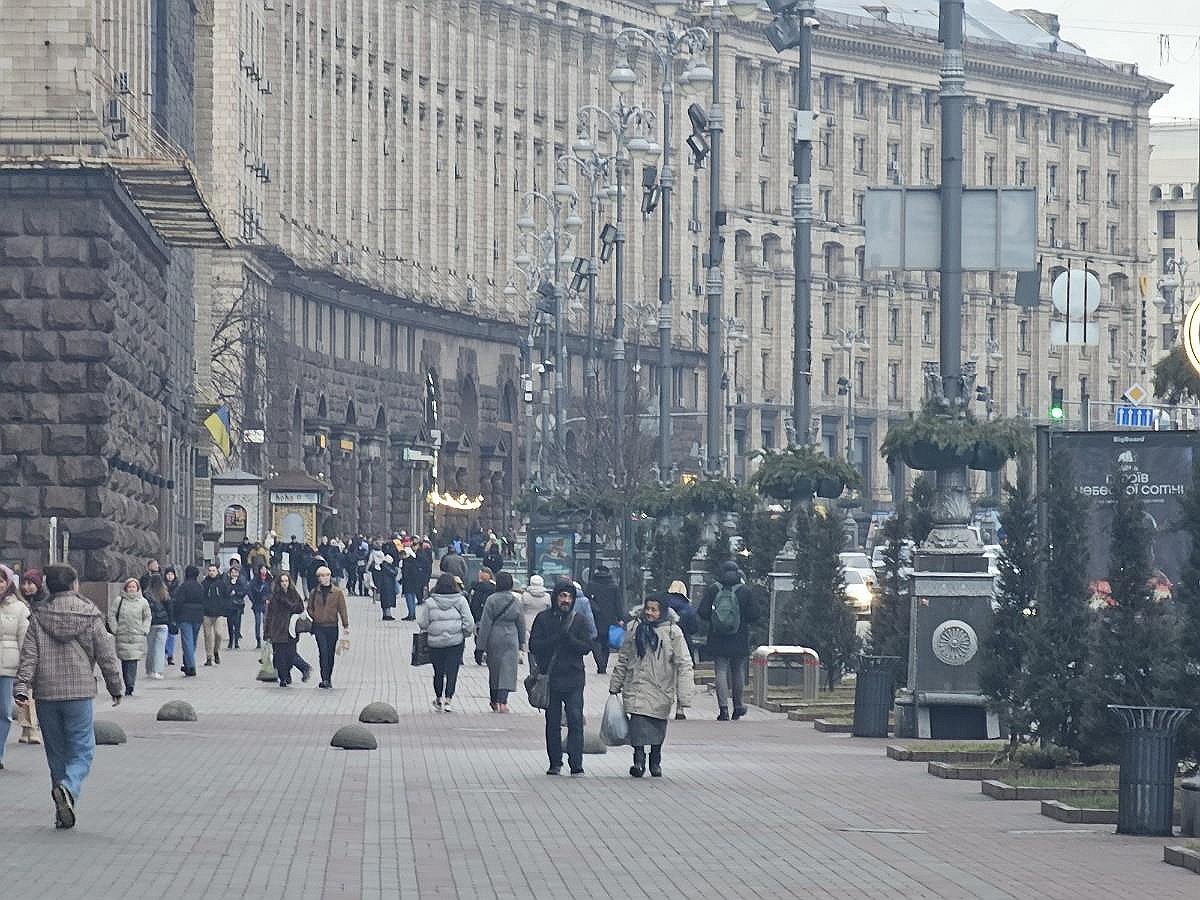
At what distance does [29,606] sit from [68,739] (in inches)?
303

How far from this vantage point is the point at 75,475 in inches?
1726

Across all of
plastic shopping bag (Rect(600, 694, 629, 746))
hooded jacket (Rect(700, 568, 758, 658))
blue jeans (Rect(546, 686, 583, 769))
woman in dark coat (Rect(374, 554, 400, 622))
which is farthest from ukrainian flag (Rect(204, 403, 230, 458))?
blue jeans (Rect(546, 686, 583, 769))

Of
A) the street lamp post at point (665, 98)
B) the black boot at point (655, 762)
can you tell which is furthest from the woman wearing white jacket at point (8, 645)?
the street lamp post at point (665, 98)

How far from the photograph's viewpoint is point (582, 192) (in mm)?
132500

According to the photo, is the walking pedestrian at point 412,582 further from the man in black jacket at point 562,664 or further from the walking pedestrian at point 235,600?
the man in black jacket at point 562,664

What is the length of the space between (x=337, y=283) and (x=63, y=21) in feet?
181

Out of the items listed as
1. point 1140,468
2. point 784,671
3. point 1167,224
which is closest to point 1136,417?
point 784,671

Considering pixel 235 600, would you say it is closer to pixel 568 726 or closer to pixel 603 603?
pixel 603 603

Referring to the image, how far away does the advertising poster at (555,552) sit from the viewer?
5647cm

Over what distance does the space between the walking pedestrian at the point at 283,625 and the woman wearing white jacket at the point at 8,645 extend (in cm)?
1464

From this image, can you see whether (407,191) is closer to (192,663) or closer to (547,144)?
(547,144)

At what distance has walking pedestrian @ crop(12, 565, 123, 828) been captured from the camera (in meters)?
19.0

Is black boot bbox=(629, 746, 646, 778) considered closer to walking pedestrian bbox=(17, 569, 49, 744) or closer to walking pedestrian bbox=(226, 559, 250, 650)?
walking pedestrian bbox=(17, 569, 49, 744)

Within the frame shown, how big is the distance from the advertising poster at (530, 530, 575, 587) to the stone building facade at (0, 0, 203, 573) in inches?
390
